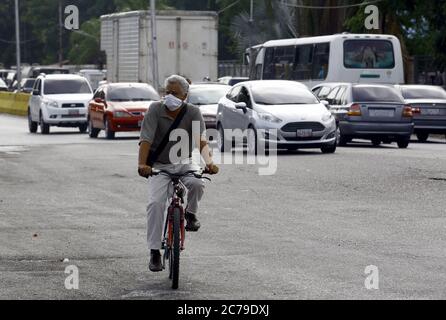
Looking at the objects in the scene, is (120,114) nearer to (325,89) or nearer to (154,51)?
(325,89)

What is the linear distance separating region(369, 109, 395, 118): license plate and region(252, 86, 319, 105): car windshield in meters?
2.60

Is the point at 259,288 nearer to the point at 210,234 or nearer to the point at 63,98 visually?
the point at 210,234

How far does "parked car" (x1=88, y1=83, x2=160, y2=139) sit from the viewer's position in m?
35.8

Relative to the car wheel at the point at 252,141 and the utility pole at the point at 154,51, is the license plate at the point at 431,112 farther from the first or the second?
the utility pole at the point at 154,51

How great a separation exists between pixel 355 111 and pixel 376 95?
75cm

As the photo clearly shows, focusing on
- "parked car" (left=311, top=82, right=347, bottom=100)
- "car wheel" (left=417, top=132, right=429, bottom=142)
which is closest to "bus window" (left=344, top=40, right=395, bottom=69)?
"car wheel" (left=417, top=132, right=429, bottom=142)

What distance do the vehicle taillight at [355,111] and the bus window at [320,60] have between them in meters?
10.4

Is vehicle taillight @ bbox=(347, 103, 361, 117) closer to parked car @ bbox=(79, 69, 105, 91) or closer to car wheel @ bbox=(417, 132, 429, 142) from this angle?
car wheel @ bbox=(417, 132, 429, 142)

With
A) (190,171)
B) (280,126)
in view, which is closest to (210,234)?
(190,171)

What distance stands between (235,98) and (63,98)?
1202 centimetres

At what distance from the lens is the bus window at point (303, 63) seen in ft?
142

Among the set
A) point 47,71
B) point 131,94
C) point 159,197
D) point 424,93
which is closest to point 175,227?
point 159,197

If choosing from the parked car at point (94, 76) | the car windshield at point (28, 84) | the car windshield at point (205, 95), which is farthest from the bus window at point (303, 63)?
the car windshield at point (28, 84)

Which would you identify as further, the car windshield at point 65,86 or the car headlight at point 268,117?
the car windshield at point 65,86
